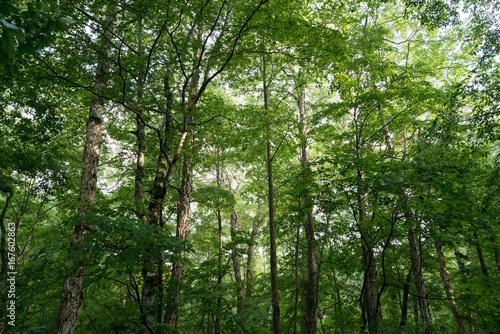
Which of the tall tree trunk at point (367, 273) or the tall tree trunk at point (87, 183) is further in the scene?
the tall tree trunk at point (87, 183)

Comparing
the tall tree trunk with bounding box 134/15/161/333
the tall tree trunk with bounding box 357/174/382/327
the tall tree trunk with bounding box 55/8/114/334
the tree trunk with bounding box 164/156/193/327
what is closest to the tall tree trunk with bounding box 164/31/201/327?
the tree trunk with bounding box 164/156/193/327

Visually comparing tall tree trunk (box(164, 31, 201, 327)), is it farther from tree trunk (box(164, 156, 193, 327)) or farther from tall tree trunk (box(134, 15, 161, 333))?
tall tree trunk (box(134, 15, 161, 333))

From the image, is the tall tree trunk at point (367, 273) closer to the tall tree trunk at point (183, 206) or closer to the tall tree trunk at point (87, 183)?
the tall tree trunk at point (183, 206)

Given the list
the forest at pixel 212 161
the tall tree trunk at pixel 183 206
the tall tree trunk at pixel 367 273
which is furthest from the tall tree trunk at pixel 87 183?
the tall tree trunk at pixel 367 273

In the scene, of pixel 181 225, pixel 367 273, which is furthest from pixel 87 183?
pixel 367 273

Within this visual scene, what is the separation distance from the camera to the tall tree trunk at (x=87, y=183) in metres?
4.87

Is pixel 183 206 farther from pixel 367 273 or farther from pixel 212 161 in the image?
pixel 367 273

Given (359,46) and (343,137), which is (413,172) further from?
(359,46)

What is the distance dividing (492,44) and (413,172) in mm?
4872

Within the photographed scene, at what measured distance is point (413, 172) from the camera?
4.57m

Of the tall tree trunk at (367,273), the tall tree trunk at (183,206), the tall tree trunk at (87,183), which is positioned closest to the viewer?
the tall tree trunk at (367,273)

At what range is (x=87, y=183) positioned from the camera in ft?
18.8

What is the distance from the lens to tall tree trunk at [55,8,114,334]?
4871 millimetres

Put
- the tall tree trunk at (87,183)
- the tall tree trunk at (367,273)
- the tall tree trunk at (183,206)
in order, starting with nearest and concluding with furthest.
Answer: the tall tree trunk at (367,273) → the tall tree trunk at (87,183) → the tall tree trunk at (183,206)
